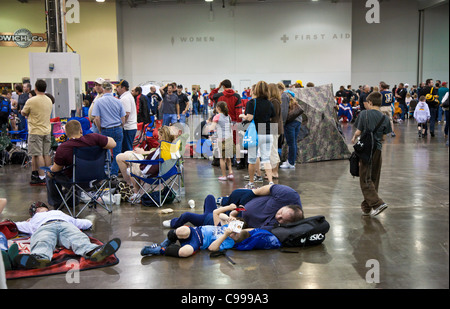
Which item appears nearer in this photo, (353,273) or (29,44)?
(353,273)

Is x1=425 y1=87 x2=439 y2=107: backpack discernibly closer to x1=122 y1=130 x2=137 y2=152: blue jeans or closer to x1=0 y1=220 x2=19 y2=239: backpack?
x1=122 y1=130 x2=137 y2=152: blue jeans

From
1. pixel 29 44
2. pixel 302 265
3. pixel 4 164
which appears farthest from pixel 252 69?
pixel 302 265

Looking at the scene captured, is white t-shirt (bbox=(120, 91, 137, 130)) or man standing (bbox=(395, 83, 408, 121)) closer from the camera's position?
white t-shirt (bbox=(120, 91, 137, 130))

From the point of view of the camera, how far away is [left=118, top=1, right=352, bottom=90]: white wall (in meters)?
26.1

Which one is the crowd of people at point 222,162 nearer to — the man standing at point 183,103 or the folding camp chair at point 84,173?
the folding camp chair at point 84,173

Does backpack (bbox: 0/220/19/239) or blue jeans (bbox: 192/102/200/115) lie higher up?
blue jeans (bbox: 192/102/200/115)

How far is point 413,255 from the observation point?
4.08 meters

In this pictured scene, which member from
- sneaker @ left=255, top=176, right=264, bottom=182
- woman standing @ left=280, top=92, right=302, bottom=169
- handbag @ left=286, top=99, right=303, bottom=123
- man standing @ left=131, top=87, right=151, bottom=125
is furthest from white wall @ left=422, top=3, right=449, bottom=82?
sneaker @ left=255, top=176, right=264, bottom=182

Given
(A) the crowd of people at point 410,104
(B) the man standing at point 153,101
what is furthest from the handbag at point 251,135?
(B) the man standing at point 153,101

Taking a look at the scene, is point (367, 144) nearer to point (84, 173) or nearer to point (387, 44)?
point (84, 173)

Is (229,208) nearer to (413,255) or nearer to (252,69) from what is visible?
(413,255)

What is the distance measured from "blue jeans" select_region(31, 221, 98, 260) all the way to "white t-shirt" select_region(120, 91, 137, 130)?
389cm

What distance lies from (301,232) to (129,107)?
181 inches
